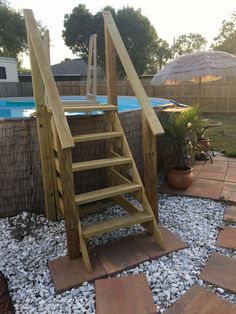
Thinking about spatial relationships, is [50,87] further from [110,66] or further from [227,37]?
[227,37]

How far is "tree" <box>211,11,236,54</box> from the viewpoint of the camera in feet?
77.5

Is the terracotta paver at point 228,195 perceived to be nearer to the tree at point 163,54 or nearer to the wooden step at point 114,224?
the wooden step at point 114,224

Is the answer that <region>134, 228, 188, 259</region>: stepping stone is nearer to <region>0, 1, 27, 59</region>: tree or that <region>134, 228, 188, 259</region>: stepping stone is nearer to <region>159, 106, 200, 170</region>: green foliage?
<region>159, 106, 200, 170</region>: green foliage

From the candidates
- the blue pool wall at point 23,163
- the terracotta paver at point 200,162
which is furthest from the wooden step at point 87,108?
the terracotta paver at point 200,162

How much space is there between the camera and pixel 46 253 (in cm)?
234

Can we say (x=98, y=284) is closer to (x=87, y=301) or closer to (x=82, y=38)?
(x=87, y=301)

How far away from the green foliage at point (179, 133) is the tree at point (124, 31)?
1722cm

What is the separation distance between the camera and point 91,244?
244cm

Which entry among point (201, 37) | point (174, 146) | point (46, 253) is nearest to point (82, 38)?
point (174, 146)

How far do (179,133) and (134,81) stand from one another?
1215 mm

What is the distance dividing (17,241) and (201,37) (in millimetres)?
43229

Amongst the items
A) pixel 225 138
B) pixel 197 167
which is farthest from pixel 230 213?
pixel 225 138

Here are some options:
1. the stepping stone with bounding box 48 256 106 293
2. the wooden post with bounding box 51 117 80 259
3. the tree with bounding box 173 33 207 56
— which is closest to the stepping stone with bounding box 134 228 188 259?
the stepping stone with bounding box 48 256 106 293

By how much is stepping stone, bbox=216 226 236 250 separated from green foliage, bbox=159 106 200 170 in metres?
1.22
